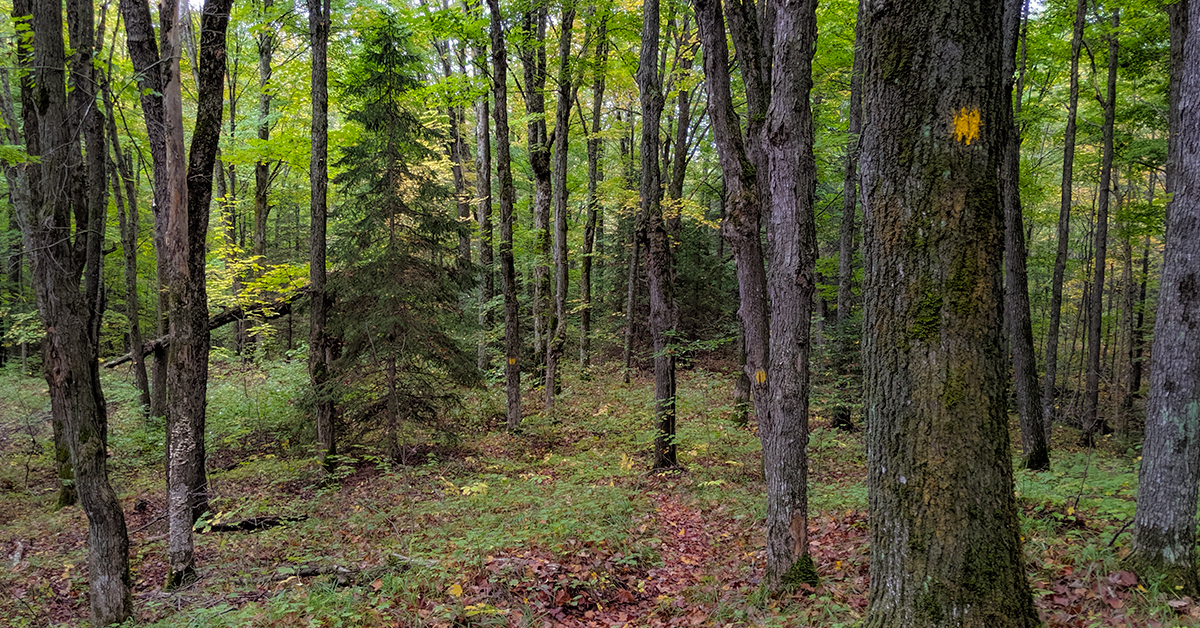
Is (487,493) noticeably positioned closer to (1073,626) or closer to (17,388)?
(1073,626)

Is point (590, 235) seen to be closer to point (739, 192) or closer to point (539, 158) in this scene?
point (539, 158)

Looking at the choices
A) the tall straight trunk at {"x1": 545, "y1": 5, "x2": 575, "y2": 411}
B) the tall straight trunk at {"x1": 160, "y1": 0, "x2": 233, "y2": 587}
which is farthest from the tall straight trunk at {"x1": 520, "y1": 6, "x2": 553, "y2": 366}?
the tall straight trunk at {"x1": 160, "y1": 0, "x2": 233, "y2": 587}

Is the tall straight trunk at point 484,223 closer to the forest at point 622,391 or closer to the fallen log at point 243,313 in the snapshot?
the forest at point 622,391

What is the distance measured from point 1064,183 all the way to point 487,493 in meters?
14.3

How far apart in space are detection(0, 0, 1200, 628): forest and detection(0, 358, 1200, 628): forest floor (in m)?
0.06

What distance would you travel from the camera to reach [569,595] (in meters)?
5.50

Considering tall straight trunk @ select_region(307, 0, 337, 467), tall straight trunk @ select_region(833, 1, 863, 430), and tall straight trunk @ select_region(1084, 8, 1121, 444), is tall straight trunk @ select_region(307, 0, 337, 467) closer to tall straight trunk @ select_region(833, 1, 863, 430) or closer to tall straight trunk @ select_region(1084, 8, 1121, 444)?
tall straight trunk @ select_region(833, 1, 863, 430)

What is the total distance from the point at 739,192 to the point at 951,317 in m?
3.68

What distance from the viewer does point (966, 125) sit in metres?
2.50

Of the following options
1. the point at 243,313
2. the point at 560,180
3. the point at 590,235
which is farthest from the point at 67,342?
the point at 590,235

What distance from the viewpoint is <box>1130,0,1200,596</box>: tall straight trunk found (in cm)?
424

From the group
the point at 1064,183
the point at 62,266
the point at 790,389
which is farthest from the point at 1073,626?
the point at 1064,183

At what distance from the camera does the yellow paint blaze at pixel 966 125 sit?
2.50m

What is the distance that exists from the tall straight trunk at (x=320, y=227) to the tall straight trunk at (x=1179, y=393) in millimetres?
10644
